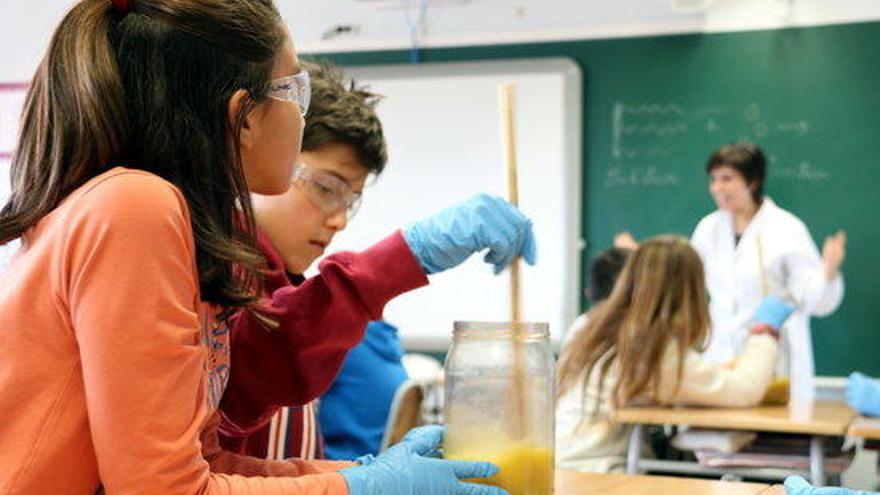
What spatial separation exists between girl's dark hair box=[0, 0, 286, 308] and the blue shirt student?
1388 mm

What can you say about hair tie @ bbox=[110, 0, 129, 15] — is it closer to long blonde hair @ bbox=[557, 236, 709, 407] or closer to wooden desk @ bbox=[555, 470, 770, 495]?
wooden desk @ bbox=[555, 470, 770, 495]

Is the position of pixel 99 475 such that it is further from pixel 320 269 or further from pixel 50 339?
pixel 320 269

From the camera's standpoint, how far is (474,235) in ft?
4.56

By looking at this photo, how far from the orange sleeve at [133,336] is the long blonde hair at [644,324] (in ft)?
7.72

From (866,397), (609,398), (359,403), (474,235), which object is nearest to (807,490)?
(474,235)

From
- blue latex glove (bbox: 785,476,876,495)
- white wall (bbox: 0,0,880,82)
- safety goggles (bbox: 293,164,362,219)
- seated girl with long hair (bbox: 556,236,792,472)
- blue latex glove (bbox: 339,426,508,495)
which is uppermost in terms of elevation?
white wall (bbox: 0,0,880,82)

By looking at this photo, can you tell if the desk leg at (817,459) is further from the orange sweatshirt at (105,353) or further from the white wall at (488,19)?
the orange sweatshirt at (105,353)

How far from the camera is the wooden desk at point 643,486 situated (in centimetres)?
135

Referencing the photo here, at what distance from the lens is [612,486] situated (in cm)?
141

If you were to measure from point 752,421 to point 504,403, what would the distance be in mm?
2050

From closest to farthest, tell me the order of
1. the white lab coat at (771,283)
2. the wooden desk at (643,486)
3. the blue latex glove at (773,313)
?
the wooden desk at (643,486) < the blue latex glove at (773,313) < the white lab coat at (771,283)

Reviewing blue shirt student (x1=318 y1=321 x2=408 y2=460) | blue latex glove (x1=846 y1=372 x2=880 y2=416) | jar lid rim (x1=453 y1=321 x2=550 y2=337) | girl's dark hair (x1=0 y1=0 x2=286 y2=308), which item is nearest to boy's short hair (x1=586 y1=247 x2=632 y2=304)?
blue latex glove (x1=846 y1=372 x2=880 y2=416)

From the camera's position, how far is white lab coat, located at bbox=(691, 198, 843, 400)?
464 centimetres

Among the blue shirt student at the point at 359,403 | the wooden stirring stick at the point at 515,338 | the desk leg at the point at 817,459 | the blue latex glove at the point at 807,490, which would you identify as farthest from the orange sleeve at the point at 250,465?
the desk leg at the point at 817,459
